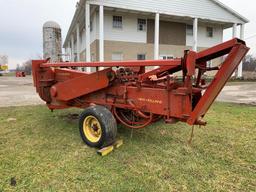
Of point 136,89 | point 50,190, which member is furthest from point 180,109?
point 50,190

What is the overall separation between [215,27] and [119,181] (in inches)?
833

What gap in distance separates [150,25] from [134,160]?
54.2ft

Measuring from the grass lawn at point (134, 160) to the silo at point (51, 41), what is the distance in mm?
2055

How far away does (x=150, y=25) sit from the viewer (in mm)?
18250

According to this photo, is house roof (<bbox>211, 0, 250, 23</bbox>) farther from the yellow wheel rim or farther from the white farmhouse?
the yellow wheel rim

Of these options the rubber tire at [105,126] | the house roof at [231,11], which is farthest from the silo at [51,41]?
the house roof at [231,11]

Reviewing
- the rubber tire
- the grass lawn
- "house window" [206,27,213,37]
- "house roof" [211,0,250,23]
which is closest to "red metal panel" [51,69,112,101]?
the rubber tire

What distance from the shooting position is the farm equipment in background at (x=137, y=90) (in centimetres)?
291

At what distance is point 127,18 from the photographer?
56.4ft

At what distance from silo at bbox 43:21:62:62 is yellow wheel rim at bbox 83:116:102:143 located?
2942 mm

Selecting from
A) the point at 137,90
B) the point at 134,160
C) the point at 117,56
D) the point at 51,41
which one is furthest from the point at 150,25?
the point at 134,160

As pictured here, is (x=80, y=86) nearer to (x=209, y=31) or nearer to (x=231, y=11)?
(x=231, y=11)

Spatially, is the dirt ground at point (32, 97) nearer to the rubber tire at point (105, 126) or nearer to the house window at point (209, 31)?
the rubber tire at point (105, 126)

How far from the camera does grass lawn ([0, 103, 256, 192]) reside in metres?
2.67
